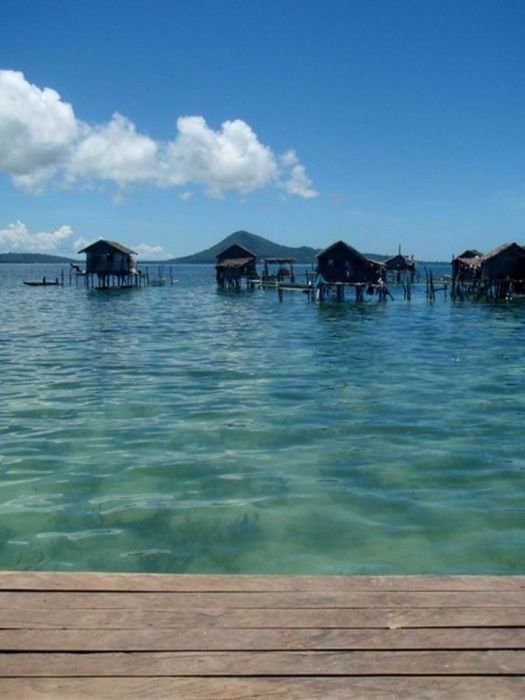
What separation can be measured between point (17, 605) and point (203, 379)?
1378 centimetres

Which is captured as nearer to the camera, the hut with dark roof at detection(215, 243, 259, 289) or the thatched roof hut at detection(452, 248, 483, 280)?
the thatched roof hut at detection(452, 248, 483, 280)

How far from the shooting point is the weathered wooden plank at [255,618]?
3.71 m

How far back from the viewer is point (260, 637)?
3604mm

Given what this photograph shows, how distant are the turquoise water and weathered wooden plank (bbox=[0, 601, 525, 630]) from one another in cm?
312

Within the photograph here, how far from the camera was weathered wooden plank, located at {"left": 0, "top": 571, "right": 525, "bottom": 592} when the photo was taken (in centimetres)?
413

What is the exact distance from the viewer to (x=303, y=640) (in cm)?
358

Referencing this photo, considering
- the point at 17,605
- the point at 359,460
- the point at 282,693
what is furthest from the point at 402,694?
the point at 359,460

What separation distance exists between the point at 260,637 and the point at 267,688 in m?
0.41

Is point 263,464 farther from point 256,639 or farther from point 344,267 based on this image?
point 344,267

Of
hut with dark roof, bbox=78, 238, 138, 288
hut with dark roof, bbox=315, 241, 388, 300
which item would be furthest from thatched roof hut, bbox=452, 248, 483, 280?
hut with dark roof, bbox=78, 238, 138, 288

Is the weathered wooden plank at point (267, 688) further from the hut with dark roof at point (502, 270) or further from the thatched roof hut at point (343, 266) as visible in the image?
the thatched roof hut at point (343, 266)

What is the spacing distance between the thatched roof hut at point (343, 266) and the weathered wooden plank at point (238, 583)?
55331 mm

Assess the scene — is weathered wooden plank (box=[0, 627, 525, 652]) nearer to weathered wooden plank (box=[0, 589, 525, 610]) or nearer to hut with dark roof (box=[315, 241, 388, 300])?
weathered wooden plank (box=[0, 589, 525, 610])

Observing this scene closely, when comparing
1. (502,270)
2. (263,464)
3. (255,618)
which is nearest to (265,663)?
(255,618)
